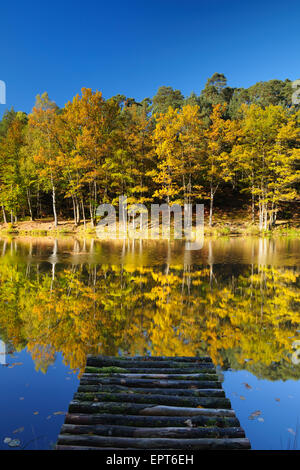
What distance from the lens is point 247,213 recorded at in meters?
38.3

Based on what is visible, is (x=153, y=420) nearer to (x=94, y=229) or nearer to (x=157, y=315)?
(x=157, y=315)

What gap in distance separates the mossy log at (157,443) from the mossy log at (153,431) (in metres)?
0.08

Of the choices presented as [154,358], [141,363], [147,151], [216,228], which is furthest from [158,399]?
[147,151]

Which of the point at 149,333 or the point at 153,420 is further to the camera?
the point at 149,333

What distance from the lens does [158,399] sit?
3.63 meters

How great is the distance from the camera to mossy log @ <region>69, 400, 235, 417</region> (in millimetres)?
3395

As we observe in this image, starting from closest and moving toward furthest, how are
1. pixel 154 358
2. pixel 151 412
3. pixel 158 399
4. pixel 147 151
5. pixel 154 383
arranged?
pixel 151 412 → pixel 158 399 → pixel 154 383 → pixel 154 358 → pixel 147 151

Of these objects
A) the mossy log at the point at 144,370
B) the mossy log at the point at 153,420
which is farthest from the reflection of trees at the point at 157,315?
the mossy log at the point at 153,420

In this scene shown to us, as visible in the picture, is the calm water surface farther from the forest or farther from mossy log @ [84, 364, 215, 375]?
the forest

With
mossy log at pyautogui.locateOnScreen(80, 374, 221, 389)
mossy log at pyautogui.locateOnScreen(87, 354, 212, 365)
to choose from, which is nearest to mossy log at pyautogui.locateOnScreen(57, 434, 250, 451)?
mossy log at pyautogui.locateOnScreen(80, 374, 221, 389)

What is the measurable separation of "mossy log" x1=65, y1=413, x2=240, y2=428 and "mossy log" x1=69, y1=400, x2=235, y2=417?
0.36 ft

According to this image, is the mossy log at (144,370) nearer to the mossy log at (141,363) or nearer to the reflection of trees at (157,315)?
the mossy log at (141,363)

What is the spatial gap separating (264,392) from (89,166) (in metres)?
31.3

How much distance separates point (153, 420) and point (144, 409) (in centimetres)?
22
